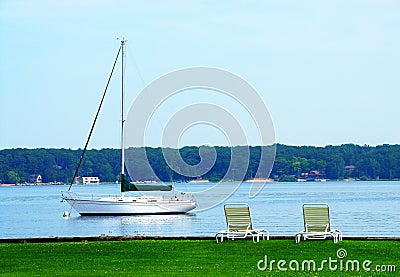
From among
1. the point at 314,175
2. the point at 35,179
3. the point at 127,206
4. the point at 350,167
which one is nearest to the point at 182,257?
the point at 127,206

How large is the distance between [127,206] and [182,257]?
38515mm

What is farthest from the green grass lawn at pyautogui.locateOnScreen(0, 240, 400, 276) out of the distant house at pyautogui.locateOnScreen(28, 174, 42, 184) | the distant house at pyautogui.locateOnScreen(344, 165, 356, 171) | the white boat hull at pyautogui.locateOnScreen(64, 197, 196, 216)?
the distant house at pyautogui.locateOnScreen(344, 165, 356, 171)

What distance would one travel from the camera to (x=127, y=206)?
52688 millimetres

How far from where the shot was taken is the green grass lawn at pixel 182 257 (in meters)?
12.9

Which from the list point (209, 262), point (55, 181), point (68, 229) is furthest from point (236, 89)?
point (55, 181)

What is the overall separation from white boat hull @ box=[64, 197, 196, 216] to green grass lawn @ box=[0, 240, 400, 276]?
35.8 m

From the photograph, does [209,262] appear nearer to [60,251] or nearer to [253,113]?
[60,251]

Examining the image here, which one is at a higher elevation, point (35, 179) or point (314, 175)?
point (314, 175)

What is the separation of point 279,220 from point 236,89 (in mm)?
23404

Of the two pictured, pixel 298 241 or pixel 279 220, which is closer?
pixel 298 241

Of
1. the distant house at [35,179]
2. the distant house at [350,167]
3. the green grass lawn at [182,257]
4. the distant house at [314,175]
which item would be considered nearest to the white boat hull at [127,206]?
the green grass lawn at [182,257]

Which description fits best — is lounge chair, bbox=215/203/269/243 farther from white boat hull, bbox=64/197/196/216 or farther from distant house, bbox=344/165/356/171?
distant house, bbox=344/165/356/171

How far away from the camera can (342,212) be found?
60.1m

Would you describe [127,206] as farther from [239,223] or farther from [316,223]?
[316,223]
